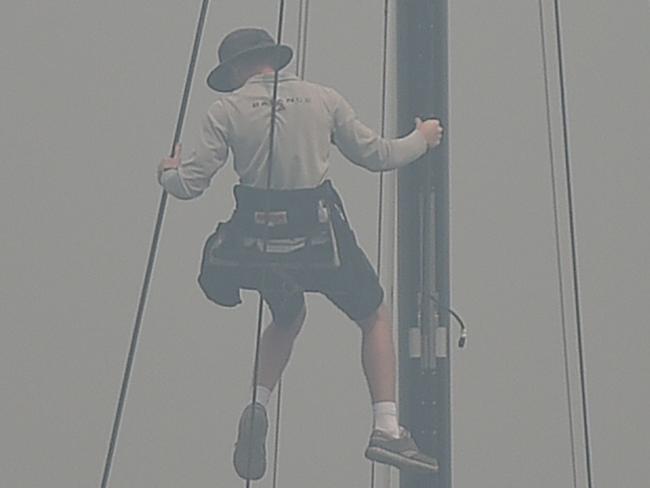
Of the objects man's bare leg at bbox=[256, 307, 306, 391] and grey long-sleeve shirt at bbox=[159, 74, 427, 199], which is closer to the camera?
grey long-sleeve shirt at bbox=[159, 74, 427, 199]

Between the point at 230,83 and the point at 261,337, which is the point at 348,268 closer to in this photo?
the point at 261,337

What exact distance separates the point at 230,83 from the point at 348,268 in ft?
1.57

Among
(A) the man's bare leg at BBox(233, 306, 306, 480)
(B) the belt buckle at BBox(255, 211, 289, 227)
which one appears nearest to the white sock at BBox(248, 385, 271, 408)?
(A) the man's bare leg at BBox(233, 306, 306, 480)

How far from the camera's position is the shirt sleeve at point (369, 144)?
299 cm

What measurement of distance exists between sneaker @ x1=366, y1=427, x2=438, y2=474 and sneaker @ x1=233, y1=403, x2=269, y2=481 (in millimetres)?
240

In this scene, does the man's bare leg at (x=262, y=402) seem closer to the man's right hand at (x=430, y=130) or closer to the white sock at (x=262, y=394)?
the white sock at (x=262, y=394)

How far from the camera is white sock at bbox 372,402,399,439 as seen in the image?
9.87 feet

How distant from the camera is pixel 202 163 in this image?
117 inches

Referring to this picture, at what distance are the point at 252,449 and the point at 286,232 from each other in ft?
1.59

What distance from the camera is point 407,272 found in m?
3.23

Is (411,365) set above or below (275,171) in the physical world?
below

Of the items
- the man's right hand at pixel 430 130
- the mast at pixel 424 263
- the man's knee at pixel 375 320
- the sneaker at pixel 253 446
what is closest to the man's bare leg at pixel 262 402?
the sneaker at pixel 253 446

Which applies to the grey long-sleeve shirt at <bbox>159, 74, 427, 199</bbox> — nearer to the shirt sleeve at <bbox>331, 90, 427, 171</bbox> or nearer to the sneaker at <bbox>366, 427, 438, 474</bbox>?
the shirt sleeve at <bbox>331, 90, 427, 171</bbox>

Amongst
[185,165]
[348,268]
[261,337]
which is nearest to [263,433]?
[261,337]
